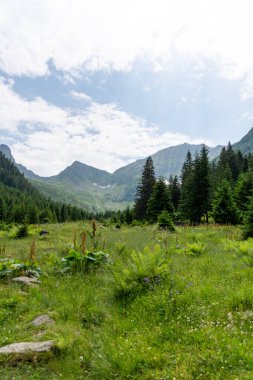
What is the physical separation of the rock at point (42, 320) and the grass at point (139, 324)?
11 cm

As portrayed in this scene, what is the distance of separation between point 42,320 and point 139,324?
1.94m

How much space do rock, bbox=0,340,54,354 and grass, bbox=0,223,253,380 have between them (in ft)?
0.35

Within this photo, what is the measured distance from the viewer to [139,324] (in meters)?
4.73

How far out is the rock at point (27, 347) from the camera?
13.1ft

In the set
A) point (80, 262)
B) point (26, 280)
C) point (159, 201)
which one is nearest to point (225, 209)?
point (159, 201)

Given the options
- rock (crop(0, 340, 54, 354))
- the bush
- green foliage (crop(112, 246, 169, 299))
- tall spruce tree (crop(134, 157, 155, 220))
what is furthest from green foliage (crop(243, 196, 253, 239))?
tall spruce tree (crop(134, 157, 155, 220))

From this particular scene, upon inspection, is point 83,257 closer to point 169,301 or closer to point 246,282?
point 169,301

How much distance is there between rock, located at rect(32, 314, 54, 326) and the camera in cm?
502

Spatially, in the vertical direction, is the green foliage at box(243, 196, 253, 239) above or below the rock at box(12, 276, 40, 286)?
above

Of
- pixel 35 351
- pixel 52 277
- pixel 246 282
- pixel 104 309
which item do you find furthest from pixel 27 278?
pixel 246 282

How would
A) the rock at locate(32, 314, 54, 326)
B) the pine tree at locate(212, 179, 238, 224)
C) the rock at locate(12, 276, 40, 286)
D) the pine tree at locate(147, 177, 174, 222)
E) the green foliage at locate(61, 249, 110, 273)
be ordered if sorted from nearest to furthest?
the rock at locate(32, 314, 54, 326), the rock at locate(12, 276, 40, 286), the green foliage at locate(61, 249, 110, 273), the pine tree at locate(212, 179, 238, 224), the pine tree at locate(147, 177, 174, 222)

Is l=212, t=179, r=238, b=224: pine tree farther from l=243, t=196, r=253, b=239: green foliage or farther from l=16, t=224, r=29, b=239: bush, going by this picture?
l=16, t=224, r=29, b=239: bush

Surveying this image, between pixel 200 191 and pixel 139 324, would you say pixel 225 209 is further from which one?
pixel 139 324

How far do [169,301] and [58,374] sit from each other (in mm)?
2335
